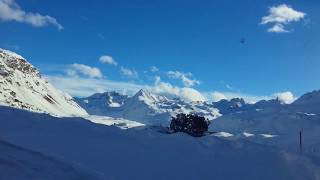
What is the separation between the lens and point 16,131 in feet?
125

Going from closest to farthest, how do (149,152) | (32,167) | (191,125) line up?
1. (32,167)
2. (149,152)
3. (191,125)

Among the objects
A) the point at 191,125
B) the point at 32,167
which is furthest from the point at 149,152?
the point at 191,125

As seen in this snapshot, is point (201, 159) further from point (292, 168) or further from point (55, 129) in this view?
point (55, 129)

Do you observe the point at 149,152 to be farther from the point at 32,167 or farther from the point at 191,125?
the point at 191,125

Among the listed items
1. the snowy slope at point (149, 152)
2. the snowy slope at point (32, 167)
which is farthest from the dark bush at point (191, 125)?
the snowy slope at point (32, 167)

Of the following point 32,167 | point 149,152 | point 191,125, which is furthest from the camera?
point 191,125

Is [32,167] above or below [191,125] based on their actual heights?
below

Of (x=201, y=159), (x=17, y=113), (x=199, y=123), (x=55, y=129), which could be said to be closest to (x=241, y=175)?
(x=201, y=159)

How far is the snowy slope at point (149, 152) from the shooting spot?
3556 centimetres

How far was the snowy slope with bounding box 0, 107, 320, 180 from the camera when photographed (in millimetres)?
35562

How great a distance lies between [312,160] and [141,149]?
13115 mm

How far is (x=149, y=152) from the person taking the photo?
39.7 meters

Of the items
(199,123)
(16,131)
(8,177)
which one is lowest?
(8,177)

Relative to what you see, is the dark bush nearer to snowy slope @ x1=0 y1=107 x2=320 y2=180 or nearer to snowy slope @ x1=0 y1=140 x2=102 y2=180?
snowy slope @ x1=0 y1=107 x2=320 y2=180
